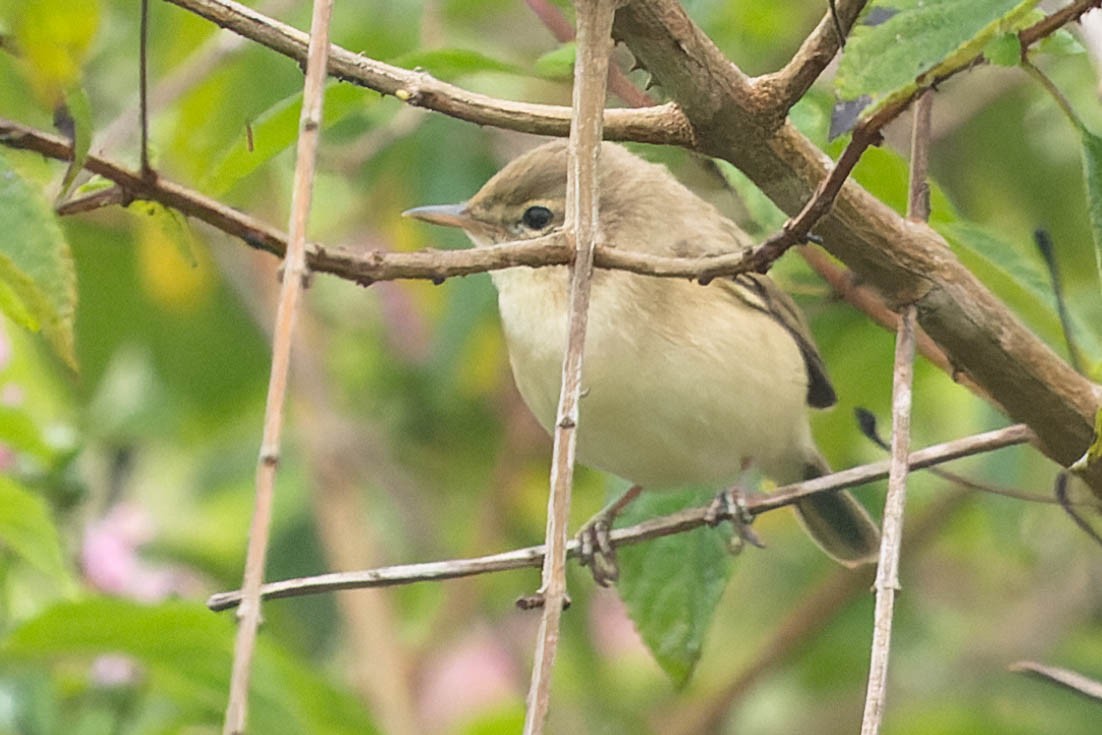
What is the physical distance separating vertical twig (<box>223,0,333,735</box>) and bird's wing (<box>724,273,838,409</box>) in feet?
5.17

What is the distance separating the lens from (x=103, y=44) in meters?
3.82

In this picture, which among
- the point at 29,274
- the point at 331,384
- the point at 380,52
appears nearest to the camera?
the point at 29,274

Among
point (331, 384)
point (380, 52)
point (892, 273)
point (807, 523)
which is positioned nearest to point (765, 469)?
point (807, 523)

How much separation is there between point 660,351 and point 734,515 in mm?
344

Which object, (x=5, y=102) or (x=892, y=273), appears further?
(x=5, y=102)

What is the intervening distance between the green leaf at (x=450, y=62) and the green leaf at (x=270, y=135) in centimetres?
10

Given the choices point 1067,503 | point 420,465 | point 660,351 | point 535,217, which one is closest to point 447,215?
point 535,217

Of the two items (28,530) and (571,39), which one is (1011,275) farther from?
(28,530)

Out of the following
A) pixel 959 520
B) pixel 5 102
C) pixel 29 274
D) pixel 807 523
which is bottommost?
pixel 29 274

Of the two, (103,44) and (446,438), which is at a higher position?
(103,44)

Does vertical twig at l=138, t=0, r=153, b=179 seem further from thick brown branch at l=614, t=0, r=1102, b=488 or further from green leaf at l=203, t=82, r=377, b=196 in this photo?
thick brown branch at l=614, t=0, r=1102, b=488

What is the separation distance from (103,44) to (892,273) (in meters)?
2.65

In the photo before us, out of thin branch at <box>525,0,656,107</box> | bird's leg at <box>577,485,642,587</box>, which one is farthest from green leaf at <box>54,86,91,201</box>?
bird's leg at <box>577,485,642,587</box>

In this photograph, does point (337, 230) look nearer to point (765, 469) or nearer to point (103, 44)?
point (103, 44)
